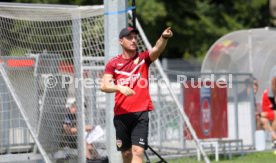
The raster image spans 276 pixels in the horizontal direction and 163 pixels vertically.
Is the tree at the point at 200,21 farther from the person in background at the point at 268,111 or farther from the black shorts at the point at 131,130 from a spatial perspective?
the black shorts at the point at 131,130

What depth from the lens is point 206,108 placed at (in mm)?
16312

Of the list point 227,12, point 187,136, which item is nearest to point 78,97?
point 187,136

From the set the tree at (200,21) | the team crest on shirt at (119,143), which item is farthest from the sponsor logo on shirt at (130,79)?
the tree at (200,21)

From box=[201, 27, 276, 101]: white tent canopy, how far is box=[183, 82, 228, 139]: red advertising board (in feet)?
11.2

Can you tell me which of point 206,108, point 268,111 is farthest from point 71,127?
point 268,111

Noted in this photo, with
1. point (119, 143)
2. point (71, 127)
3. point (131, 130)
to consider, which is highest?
point (131, 130)

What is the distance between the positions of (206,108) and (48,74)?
14.5 feet

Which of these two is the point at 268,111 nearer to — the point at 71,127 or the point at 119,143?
the point at 71,127

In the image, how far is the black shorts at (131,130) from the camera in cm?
984

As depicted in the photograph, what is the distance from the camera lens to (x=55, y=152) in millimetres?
12930

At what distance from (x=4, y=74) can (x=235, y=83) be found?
5.68 meters

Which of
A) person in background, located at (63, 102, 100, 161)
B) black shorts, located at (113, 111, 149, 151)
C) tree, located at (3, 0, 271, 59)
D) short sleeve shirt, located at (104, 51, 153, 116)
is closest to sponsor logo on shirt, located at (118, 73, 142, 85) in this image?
short sleeve shirt, located at (104, 51, 153, 116)

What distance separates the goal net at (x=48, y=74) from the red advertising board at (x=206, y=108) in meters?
2.69

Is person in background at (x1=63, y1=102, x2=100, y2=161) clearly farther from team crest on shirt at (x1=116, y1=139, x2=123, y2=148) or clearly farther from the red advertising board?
the red advertising board
